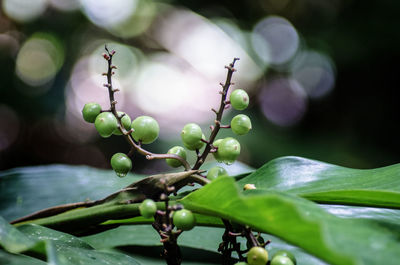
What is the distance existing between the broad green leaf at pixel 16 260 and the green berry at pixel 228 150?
281mm

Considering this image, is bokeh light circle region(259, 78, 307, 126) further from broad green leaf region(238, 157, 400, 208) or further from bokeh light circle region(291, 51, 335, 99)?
broad green leaf region(238, 157, 400, 208)

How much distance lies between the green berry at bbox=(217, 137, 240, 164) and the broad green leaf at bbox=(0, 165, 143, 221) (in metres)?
0.42

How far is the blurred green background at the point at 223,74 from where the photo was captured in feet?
9.75

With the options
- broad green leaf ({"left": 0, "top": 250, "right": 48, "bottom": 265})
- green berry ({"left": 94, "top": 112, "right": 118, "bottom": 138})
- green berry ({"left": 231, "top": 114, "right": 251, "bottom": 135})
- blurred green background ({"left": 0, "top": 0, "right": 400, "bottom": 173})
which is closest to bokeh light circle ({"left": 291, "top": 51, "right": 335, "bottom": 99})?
blurred green background ({"left": 0, "top": 0, "right": 400, "bottom": 173})

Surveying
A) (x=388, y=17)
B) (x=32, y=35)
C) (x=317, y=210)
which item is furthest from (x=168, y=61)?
(x=317, y=210)

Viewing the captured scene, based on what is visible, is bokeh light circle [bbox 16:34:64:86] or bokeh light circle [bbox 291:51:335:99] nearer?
bokeh light circle [bbox 16:34:64:86]

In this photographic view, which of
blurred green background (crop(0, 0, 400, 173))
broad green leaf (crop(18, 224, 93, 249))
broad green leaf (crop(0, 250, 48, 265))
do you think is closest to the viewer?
broad green leaf (crop(0, 250, 48, 265))

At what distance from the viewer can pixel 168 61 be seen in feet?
14.5

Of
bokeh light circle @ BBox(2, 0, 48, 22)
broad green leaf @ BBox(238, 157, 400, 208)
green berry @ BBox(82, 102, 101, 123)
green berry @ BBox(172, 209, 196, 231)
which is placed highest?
bokeh light circle @ BBox(2, 0, 48, 22)

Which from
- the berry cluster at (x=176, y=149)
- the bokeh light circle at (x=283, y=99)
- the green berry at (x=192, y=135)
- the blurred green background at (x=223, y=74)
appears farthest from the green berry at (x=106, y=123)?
the bokeh light circle at (x=283, y=99)

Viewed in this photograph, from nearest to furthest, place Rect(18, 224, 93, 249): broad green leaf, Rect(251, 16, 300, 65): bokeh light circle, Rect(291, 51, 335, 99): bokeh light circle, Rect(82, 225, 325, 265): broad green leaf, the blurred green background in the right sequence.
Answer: Rect(18, 224, 93, 249): broad green leaf
Rect(82, 225, 325, 265): broad green leaf
the blurred green background
Rect(291, 51, 335, 99): bokeh light circle
Rect(251, 16, 300, 65): bokeh light circle

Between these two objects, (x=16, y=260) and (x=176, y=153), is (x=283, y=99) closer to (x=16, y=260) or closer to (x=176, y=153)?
(x=176, y=153)

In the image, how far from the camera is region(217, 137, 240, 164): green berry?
0.60 m

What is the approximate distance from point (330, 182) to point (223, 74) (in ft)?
12.2
